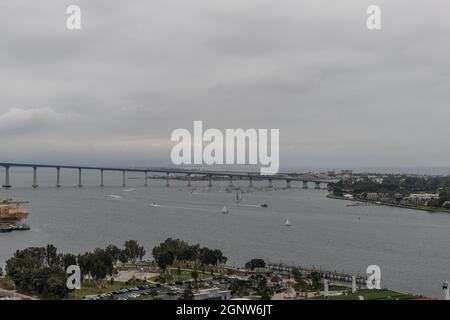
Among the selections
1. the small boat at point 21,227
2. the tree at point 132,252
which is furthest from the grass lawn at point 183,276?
the small boat at point 21,227

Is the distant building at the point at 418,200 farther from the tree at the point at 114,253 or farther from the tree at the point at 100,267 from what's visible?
the tree at the point at 100,267

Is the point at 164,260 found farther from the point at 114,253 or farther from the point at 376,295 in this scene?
the point at 376,295

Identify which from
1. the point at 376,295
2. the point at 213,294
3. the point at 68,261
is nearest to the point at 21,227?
the point at 68,261

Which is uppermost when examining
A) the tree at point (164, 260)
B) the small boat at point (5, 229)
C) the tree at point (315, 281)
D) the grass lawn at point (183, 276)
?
the tree at point (164, 260)

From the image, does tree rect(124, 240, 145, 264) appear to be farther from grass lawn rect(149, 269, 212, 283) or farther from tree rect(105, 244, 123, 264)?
grass lawn rect(149, 269, 212, 283)

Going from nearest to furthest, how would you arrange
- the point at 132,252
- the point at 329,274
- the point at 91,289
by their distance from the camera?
the point at 91,289 → the point at 329,274 → the point at 132,252

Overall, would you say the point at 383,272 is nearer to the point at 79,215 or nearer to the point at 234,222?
the point at 234,222

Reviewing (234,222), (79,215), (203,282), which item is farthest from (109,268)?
(79,215)

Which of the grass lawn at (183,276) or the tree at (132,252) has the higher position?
the tree at (132,252)
